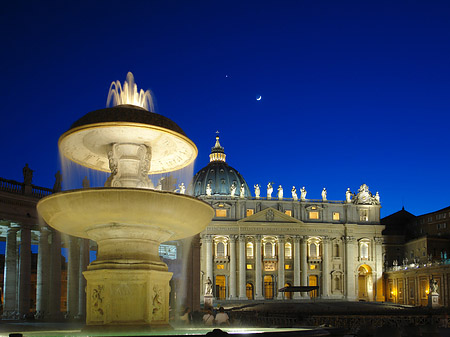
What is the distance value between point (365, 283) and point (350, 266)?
5.93 meters

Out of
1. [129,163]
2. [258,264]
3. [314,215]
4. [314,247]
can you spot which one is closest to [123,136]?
[129,163]

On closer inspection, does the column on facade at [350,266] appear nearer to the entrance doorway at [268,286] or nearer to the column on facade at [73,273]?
the entrance doorway at [268,286]

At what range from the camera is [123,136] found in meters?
14.3

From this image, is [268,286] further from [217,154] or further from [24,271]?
[24,271]

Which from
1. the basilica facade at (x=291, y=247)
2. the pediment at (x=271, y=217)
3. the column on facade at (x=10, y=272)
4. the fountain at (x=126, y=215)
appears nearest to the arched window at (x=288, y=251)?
the basilica facade at (x=291, y=247)

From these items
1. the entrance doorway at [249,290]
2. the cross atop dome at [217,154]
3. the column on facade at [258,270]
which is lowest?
the entrance doorway at [249,290]

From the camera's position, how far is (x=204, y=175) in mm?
127438

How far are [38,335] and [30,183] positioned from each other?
65.4 ft

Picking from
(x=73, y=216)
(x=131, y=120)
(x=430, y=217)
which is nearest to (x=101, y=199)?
(x=73, y=216)

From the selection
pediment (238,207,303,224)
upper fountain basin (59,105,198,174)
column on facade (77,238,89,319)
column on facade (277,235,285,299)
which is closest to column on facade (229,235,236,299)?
pediment (238,207,303,224)

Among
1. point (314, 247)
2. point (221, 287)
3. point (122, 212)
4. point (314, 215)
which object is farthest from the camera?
point (314, 215)

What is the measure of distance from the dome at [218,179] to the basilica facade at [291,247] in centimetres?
2101

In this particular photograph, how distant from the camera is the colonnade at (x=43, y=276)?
3159cm

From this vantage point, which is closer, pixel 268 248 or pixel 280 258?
pixel 280 258
